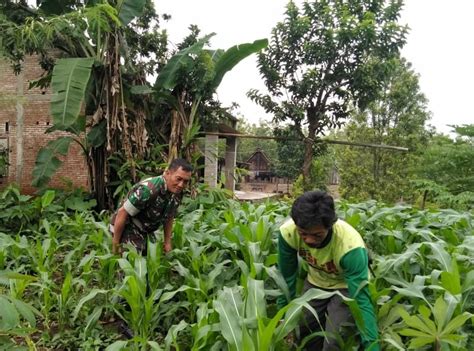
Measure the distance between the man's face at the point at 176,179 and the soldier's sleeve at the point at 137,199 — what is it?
0.22m

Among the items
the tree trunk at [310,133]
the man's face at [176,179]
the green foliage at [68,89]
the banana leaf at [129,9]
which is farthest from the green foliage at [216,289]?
the tree trunk at [310,133]

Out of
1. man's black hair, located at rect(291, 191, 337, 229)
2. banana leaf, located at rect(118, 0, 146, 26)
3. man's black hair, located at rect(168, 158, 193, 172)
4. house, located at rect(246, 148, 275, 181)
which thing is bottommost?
house, located at rect(246, 148, 275, 181)

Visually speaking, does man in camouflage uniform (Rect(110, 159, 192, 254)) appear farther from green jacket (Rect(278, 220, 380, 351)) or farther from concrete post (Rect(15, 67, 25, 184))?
concrete post (Rect(15, 67, 25, 184))

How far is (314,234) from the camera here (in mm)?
2350

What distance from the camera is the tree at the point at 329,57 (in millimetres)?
11328

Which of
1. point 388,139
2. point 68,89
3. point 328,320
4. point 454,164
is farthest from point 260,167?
point 328,320

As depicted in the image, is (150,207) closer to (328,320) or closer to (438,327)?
(328,320)

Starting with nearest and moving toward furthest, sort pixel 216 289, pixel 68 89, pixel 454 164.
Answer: pixel 216 289
pixel 68 89
pixel 454 164

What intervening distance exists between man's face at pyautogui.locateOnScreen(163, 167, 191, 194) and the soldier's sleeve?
0.74 feet

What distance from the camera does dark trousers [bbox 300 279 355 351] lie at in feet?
8.57

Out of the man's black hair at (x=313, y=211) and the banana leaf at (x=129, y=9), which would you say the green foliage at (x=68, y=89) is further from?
the man's black hair at (x=313, y=211)

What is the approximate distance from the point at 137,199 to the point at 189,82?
4.88 meters

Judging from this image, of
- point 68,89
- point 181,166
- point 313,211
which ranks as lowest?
point 313,211

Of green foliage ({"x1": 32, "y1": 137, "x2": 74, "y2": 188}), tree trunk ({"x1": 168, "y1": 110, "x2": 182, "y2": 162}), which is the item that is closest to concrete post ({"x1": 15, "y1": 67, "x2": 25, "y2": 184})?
green foliage ({"x1": 32, "y1": 137, "x2": 74, "y2": 188})
